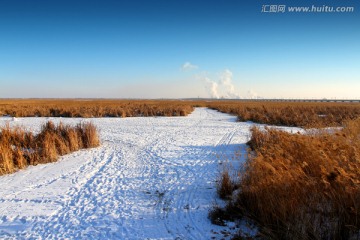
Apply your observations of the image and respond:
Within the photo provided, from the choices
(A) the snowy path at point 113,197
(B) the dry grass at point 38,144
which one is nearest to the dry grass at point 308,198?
(A) the snowy path at point 113,197

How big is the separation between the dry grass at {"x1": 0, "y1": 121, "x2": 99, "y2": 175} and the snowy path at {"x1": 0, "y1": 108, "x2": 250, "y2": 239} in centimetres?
46

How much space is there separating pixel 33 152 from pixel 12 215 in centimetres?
449

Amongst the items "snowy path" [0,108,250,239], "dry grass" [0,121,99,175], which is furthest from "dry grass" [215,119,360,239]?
"dry grass" [0,121,99,175]

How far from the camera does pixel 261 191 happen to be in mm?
4289

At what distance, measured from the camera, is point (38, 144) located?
9.82 meters

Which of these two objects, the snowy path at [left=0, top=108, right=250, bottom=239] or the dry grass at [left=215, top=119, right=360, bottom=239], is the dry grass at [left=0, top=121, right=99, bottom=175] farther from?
the dry grass at [left=215, top=119, right=360, bottom=239]

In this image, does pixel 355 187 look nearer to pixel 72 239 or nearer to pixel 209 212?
pixel 209 212

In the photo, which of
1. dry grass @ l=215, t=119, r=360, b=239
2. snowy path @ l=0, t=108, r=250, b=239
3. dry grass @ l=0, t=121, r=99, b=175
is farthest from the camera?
dry grass @ l=0, t=121, r=99, b=175

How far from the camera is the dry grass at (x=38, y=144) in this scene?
782cm

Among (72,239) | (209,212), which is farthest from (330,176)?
(72,239)

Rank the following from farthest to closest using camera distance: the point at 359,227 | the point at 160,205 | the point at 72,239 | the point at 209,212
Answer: the point at 160,205 → the point at 209,212 → the point at 72,239 → the point at 359,227

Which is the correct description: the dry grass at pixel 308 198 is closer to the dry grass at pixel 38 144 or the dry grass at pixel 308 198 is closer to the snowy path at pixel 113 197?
the snowy path at pixel 113 197

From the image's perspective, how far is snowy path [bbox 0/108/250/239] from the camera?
418cm

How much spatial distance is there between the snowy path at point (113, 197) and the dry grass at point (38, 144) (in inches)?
18.3
